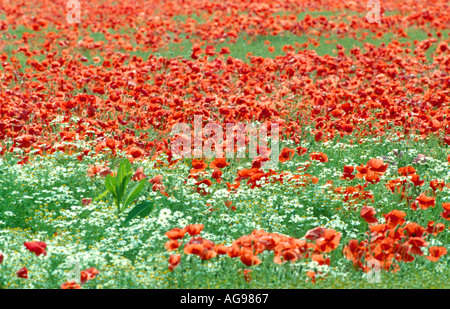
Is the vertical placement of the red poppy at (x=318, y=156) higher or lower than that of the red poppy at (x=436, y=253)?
higher

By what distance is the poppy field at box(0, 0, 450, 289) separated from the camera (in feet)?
11.5

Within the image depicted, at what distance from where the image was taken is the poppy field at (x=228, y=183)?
3504mm

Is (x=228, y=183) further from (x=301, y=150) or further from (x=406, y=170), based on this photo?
(x=406, y=170)

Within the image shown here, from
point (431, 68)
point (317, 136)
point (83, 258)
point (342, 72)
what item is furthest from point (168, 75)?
point (83, 258)

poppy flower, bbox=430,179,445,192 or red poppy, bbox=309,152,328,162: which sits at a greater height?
red poppy, bbox=309,152,328,162

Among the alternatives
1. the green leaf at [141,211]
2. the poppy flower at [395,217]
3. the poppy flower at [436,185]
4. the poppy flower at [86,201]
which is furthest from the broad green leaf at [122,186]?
the poppy flower at [436,185]

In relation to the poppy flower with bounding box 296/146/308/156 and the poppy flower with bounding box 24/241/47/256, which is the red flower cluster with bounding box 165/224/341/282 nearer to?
the poppy flower with bounding box 24/241/47/256

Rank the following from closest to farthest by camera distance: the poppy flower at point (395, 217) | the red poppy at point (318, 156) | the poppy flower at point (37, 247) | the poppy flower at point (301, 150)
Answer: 1. the poppy flower at point (37, 247)
2. the poppy flower at point (395, 217)
3. the red poppy at point (318, 156)
4. the poppy flower at point (301, 150)

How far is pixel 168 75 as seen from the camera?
7.86 metres

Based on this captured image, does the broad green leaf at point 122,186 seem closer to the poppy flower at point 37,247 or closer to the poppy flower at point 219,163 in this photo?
the poppy flower at point 219,163
